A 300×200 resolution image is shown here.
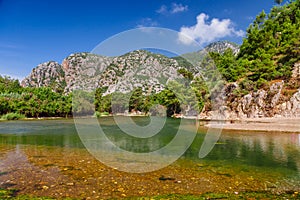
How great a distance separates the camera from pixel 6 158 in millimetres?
12781

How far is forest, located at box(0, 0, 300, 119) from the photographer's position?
161 feet

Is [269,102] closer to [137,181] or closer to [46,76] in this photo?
[137,181]

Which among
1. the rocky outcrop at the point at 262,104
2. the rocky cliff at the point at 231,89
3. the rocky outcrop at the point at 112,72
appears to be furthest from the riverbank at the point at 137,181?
the rocky outcrop at the point at 262,104

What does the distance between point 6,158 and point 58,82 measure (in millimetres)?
180537

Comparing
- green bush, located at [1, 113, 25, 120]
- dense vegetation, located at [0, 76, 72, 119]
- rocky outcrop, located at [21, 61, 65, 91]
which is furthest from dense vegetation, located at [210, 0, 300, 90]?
rocky outcrop, located at [21, 61, 65, 91]

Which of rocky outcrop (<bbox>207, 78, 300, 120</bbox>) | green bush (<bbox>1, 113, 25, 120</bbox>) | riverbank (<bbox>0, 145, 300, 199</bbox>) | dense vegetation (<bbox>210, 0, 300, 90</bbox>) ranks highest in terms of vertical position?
dense vegetation (<bbox>210, 0, 300, 90</bbox>)

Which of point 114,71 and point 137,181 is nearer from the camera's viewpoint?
point 137,181

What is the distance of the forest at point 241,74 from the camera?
4916 centimetres

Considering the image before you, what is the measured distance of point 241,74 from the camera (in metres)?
54.9

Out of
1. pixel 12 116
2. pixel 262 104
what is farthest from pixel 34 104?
pixel 262 104

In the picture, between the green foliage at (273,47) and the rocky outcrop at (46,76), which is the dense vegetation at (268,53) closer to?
the green foliage at (273,47)

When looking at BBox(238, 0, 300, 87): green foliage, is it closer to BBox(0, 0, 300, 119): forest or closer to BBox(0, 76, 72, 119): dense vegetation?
BBox(0, 0, 300, 119): forest

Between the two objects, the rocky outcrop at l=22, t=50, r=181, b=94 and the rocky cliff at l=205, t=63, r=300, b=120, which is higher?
the rocky outcrop at l=22, t=50, r=181, b=94

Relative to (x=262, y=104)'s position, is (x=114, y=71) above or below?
above
